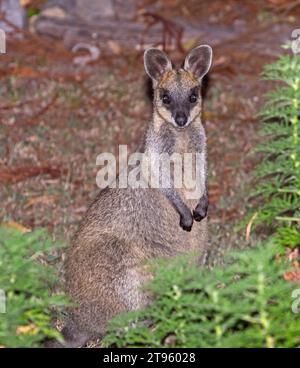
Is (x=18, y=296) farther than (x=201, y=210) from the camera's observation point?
No

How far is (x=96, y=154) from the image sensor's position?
27.6 feet

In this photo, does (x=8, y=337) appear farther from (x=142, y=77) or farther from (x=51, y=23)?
(x=51, y=23)

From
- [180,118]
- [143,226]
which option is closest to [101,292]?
[143,226]

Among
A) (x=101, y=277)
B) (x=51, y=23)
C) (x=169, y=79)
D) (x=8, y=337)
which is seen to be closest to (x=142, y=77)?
(x=51, y=23)

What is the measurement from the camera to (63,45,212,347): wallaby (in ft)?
17.0

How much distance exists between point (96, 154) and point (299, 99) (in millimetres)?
3783

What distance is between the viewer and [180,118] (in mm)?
5531

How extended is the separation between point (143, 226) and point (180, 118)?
2.25 feet

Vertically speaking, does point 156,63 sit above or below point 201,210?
above

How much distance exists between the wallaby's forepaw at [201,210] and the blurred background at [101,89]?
3.26 ft

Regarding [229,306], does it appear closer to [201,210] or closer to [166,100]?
[201,210]

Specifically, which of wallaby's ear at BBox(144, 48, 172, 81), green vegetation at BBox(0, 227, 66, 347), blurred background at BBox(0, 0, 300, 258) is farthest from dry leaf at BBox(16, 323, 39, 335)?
blurred background at BBox(0, 0, 300, 258)

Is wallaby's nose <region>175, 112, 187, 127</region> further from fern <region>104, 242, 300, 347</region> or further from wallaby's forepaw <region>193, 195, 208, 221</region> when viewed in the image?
fern <region>104, 242, 300, 347</region>

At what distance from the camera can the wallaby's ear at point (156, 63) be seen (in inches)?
231
